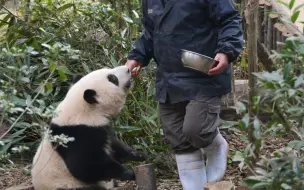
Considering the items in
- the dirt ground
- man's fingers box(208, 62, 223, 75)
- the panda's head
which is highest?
man's fingers box(208, 62, 223, 75)

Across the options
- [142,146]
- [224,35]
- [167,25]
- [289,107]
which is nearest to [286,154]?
[289,107]

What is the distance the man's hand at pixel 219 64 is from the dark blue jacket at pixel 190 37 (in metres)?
0.11

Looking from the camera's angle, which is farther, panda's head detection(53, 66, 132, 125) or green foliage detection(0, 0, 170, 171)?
green foliage detection(0, 0, 170, 171)

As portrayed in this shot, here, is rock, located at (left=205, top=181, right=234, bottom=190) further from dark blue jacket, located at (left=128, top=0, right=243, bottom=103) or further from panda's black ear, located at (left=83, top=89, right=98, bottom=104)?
panda's black ear, located at (left=83, top=89, right=98, bottom=104)

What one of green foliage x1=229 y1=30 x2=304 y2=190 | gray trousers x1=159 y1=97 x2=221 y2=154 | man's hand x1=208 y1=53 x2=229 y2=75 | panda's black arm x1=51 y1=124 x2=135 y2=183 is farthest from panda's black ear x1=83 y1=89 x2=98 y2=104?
green foliage x1=229 y1=30 x2=304 y2=190

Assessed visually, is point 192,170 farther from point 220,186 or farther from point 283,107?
point 283,107

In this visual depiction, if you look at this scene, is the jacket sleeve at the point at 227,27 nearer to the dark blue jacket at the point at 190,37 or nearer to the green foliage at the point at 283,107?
the dark blue jacket at the point at 190,37

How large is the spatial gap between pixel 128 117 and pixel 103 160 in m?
1.30

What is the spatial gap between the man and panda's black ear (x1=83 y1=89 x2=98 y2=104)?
493mm

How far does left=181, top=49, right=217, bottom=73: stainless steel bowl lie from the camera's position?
13.3 ft

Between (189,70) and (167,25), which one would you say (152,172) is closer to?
(189,70)

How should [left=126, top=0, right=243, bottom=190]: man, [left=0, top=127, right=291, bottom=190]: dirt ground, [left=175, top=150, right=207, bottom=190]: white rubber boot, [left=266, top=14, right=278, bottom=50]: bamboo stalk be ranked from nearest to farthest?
1. [left=126, top=0, right=243, bottom=190]: man
2. [left=175, top=150, right=207, bottom=190]: white rubber boot
3. [left=0, top=127, right=291, bottom=190]: dirt ground
4. [left=266, top=14, right=278, bottom=50]: bamboo stalk

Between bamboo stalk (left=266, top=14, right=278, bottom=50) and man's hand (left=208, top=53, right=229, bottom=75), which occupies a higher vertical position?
man's hand (left=208, top=53, right=229, bottom=75)

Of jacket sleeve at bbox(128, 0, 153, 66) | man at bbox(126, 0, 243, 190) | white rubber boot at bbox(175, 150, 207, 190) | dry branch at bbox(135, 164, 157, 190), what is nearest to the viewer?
man at bbox(126, 0, 243, 190)
